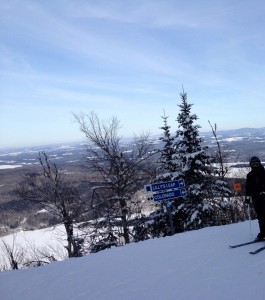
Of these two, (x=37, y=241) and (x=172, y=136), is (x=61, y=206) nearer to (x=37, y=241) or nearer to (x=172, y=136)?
(x=172, y=136)

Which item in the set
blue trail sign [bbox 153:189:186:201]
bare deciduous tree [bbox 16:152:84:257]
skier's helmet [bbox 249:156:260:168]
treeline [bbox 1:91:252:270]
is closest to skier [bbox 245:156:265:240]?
skier's helmet [bbox 249:156:260:168]

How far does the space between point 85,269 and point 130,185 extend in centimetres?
1498

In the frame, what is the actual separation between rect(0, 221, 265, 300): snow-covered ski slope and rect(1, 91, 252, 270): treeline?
7896 millimetres

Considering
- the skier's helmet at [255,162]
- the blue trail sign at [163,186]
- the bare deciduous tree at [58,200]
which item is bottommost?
the bare deciduous tree at [58,200]

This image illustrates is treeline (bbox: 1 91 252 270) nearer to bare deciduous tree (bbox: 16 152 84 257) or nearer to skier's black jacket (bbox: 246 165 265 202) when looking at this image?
bare deciduous tree (bbox: 16 152 84 257)

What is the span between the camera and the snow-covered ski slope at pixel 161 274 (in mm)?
5105

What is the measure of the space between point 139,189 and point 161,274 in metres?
17.1

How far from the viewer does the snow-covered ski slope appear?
5.11m

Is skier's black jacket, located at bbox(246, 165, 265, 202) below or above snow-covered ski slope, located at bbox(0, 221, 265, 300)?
above

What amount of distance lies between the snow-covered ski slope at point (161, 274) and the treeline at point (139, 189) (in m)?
7.90

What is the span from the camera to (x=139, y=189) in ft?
76.2

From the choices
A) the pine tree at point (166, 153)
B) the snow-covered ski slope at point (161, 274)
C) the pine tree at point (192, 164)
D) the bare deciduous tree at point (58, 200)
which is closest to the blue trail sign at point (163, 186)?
the snow-covered ski slope at point (161, 274)

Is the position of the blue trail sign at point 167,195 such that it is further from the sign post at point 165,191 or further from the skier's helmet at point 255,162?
the skier's helmet at point 255,162

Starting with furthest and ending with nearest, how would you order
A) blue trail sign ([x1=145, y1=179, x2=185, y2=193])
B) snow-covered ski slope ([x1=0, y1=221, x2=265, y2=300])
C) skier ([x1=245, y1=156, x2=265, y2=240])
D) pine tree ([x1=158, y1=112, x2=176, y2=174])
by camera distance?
pine tree ([x1=158, y1=112, x2=176, y2=174]) → blue trail sign ([x1=145, y1=179, x2=185, y2=193]) → skier ([x1=245, y1=156, x2=265, y2=240]) → snow-covered ski slope ([x1=0, y1=221, x2=265, y2=300])
